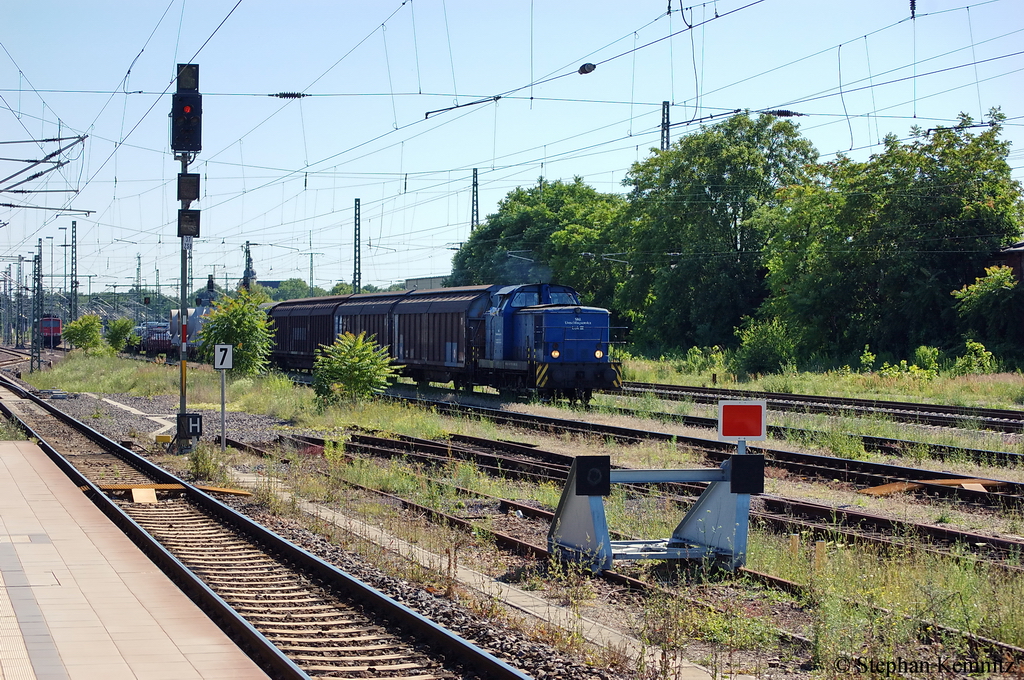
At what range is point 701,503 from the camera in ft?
31.0

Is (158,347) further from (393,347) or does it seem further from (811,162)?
(811,162)

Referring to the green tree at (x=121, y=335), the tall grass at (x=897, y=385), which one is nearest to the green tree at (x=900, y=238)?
the tall grass at (x=897, y=385)

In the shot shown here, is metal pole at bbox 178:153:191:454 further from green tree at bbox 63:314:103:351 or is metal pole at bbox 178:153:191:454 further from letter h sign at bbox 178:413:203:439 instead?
green tree at bbox 63:314:103:351

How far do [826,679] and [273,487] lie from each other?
1033 centimetres

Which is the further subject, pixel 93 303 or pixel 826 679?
pixel 93 303

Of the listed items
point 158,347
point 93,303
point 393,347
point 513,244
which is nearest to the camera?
point 393,347

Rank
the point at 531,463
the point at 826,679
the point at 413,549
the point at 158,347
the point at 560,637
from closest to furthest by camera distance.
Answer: the point at 826,679, the point at 560,637, the point at 413,549, the point at 531,463, the point at 158,347

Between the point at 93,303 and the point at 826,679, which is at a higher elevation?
the point at 93,303

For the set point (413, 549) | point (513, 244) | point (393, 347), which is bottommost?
point (413, 549)

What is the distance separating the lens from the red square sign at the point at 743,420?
9.22m

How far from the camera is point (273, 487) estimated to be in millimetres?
14633

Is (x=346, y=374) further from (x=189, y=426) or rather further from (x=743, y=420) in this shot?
(x=743, y=420)

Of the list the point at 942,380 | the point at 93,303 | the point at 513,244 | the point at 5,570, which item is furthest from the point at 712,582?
the point at 93,303

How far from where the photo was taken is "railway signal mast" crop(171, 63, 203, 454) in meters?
18.2
